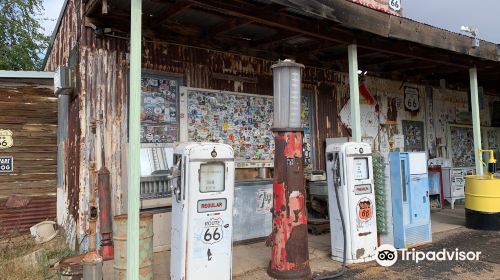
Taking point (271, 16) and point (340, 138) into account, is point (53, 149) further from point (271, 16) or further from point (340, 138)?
point (340, 138)

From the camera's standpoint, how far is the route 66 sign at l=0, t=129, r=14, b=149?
22.4 feet

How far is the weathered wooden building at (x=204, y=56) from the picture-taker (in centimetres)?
575

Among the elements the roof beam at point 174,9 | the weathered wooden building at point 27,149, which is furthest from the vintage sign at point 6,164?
the roof beam at point 174,9

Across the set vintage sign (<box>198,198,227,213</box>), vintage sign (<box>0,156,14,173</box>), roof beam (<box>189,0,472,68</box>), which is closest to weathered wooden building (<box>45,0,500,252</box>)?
roof beam (<box>189,0,472,68</box>)

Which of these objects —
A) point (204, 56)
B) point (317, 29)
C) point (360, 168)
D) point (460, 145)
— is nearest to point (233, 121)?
point (204, 56)

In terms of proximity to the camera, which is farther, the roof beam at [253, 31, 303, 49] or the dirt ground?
the roof beam at [253, 31, 303, 49]

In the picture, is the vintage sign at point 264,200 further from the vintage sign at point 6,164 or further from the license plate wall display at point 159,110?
the vintage sign at point 6,164

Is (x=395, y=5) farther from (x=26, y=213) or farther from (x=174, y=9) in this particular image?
(x=26, y=213)

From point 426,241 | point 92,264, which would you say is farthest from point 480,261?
point 92,264

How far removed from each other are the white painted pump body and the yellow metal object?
2.88 m

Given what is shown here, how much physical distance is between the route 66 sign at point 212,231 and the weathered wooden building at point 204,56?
227 centimetres

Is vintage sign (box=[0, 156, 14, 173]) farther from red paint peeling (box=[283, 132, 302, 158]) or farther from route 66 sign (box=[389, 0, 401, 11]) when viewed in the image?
route 66 sign (box=[389, 0, 401, 11])

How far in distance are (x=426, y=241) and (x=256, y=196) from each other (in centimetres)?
268

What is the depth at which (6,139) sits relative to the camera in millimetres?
6852
